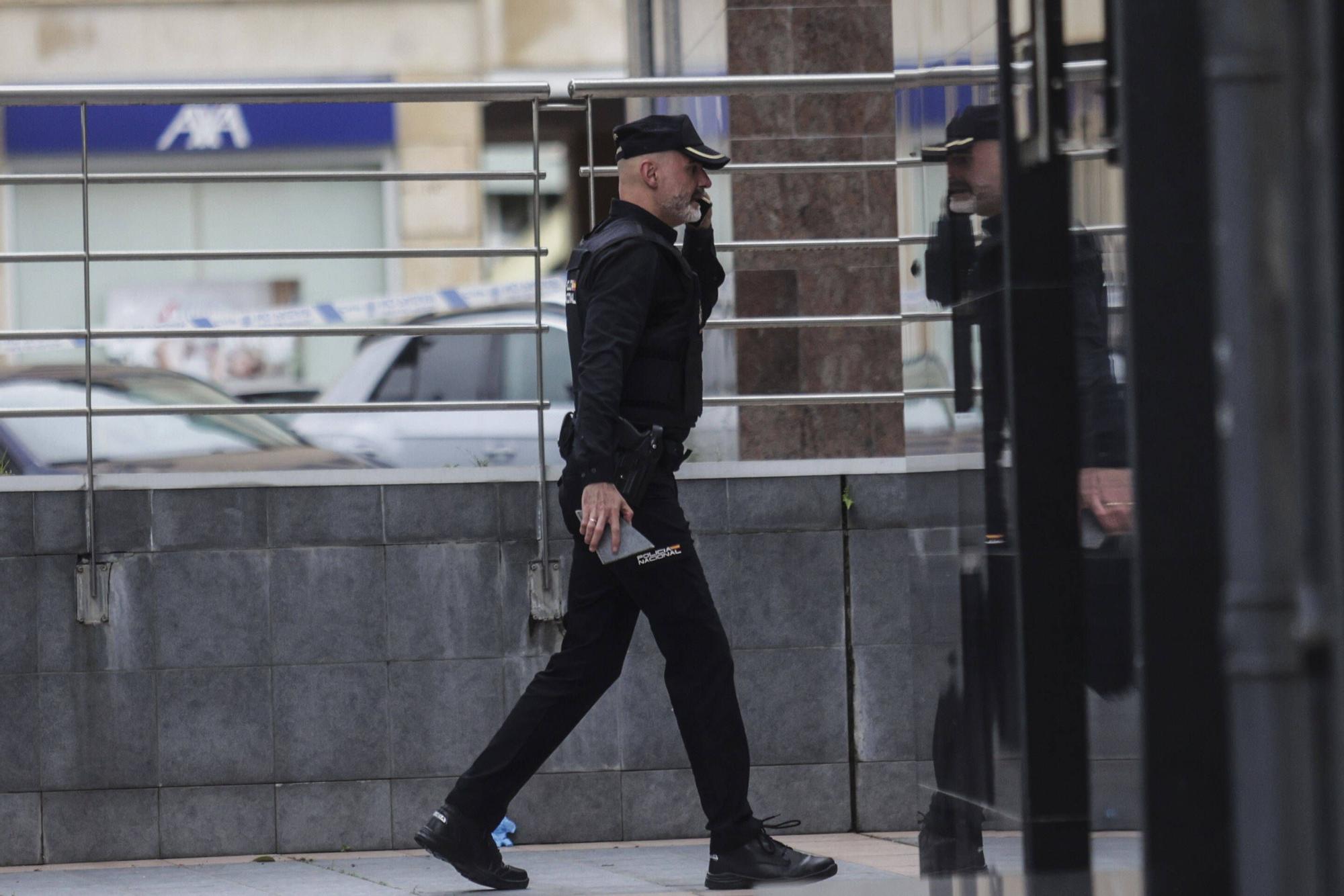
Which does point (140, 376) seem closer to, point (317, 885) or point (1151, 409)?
point (317, 885)

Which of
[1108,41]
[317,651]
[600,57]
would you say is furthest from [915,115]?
[600,57]

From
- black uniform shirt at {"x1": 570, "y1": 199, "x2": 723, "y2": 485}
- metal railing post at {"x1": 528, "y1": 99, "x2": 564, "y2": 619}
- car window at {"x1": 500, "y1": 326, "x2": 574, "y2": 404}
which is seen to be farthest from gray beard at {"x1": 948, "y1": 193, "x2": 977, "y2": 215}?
car window at {"x1": 500, "y1": 326, "x2": 574, "y2": 404}

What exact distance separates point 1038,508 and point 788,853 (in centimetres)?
221

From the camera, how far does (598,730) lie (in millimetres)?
5992

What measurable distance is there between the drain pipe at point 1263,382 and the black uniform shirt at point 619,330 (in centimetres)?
279

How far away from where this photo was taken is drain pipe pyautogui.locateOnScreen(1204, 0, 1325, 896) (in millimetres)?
2090

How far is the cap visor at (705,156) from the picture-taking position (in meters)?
5.05

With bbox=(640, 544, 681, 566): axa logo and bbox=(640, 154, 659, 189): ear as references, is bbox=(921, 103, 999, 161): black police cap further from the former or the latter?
bbox=(640, 544, 681, 566): axa logo

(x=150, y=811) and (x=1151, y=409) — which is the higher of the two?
(x=1151, y=409)

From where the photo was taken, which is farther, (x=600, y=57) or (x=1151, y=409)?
(x=600, y=57)

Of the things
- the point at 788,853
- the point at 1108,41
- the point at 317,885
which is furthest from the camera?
the point at 317,885

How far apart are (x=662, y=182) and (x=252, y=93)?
168 cm

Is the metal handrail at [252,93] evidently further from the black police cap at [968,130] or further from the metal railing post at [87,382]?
the black police cap at [968,130]

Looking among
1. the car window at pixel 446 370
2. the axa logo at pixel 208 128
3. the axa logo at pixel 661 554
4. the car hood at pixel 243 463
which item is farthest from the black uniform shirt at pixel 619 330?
the axa logo at pixel 208 128
